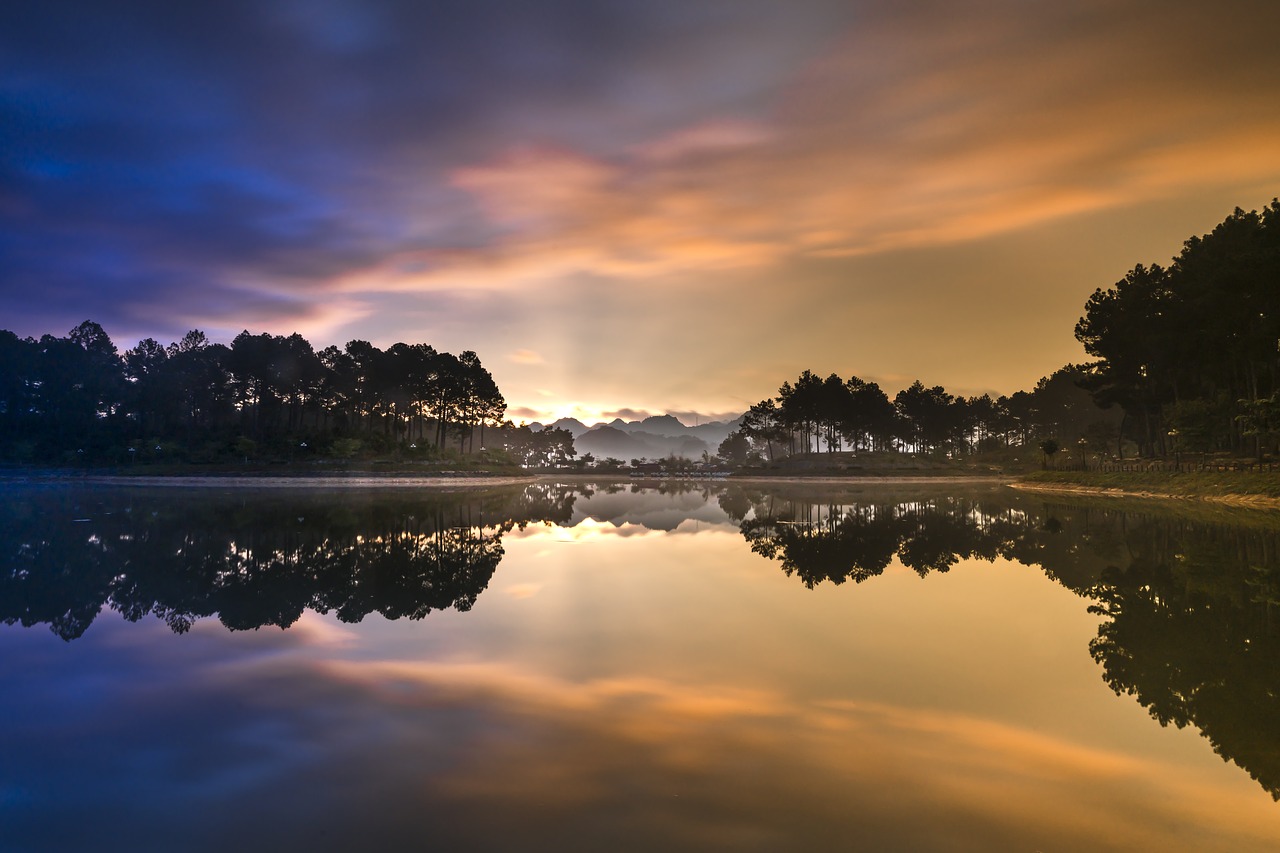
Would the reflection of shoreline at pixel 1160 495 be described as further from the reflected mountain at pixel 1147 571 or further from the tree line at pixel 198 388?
the tree line at pixel 198 388

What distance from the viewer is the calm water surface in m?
4.61

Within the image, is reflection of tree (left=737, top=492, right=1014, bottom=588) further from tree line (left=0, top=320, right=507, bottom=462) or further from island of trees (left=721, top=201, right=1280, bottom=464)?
tree line (left=0, top=320, right=507, bottom=462)

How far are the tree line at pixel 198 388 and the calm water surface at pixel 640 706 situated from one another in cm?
6992

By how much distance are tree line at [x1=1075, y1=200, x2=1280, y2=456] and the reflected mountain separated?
1272cm

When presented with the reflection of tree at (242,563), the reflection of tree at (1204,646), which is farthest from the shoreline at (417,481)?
the reflection of tree at (1204,646)

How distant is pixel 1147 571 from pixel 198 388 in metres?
98.0

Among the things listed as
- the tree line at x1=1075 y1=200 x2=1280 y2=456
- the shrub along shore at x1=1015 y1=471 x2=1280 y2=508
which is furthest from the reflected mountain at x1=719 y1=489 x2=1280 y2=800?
the tree line at x1=1075 y1=200 x2=1280 y2=456

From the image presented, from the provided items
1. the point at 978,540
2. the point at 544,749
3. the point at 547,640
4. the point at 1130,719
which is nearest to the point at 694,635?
the point at 547,640

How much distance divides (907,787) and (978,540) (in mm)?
18912

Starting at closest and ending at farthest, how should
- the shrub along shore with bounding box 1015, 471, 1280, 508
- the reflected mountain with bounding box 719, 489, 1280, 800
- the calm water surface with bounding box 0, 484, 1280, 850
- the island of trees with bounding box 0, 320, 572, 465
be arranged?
the calm water surface with bounding box 0, 484, 1280, 850
the reflected mountain with bounding box 719, 489, 1280, 800
the shrub along shore with bounding box 1015, 471, 1280, 508
the island of trees with bounding box 0, 320, 572, 465

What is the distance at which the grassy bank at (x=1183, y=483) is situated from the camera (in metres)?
33.3

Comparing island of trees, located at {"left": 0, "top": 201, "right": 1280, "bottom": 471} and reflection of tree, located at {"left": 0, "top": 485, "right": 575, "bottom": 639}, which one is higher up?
island of trees, located at {"left": 0, "top": 201, "right": 1280, "bottom": 471}

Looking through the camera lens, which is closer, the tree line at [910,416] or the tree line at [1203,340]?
the tree line at [1203,340]

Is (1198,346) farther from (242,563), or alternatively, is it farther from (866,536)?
(242,563)
